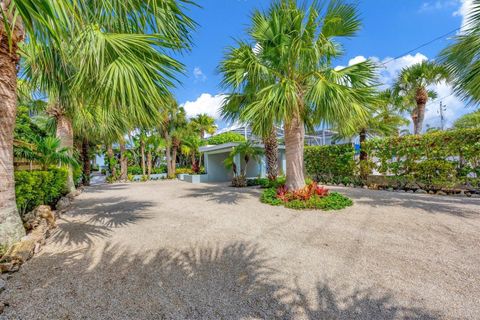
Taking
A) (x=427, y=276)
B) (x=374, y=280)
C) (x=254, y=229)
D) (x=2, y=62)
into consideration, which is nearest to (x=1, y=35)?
(x=2, y=62)

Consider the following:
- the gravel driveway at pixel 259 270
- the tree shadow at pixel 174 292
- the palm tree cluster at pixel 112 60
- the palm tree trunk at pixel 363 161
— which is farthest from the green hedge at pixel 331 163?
the palm tree cluster at pixel 112 60

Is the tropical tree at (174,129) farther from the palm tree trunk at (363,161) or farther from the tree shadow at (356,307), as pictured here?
the tree shadow at (356,307)

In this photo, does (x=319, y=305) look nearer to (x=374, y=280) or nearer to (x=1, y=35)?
(x=374, y=280)

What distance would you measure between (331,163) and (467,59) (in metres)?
7.68

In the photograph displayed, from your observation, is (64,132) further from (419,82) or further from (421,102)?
(421,102)

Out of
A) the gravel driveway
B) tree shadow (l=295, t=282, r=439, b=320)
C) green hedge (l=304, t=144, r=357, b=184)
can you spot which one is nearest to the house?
green hedge (l=304, t=144, r=357, b=184)

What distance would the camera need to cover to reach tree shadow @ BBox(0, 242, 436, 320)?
2197 millimetres

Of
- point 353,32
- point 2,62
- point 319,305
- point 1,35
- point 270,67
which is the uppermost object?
point 353,32

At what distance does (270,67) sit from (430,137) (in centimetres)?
684

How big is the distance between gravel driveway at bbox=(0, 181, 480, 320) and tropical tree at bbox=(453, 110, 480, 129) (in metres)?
11.7

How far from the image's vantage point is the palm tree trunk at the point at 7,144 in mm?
3494

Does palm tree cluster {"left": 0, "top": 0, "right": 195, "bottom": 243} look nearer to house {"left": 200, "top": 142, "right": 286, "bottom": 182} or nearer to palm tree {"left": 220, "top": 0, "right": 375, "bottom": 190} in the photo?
palm tree {"left": 220, "top": 0, "right": 375, "bottom": 190}

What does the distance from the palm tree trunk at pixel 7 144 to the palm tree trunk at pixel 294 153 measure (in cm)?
596

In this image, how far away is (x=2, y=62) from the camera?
137 inches
